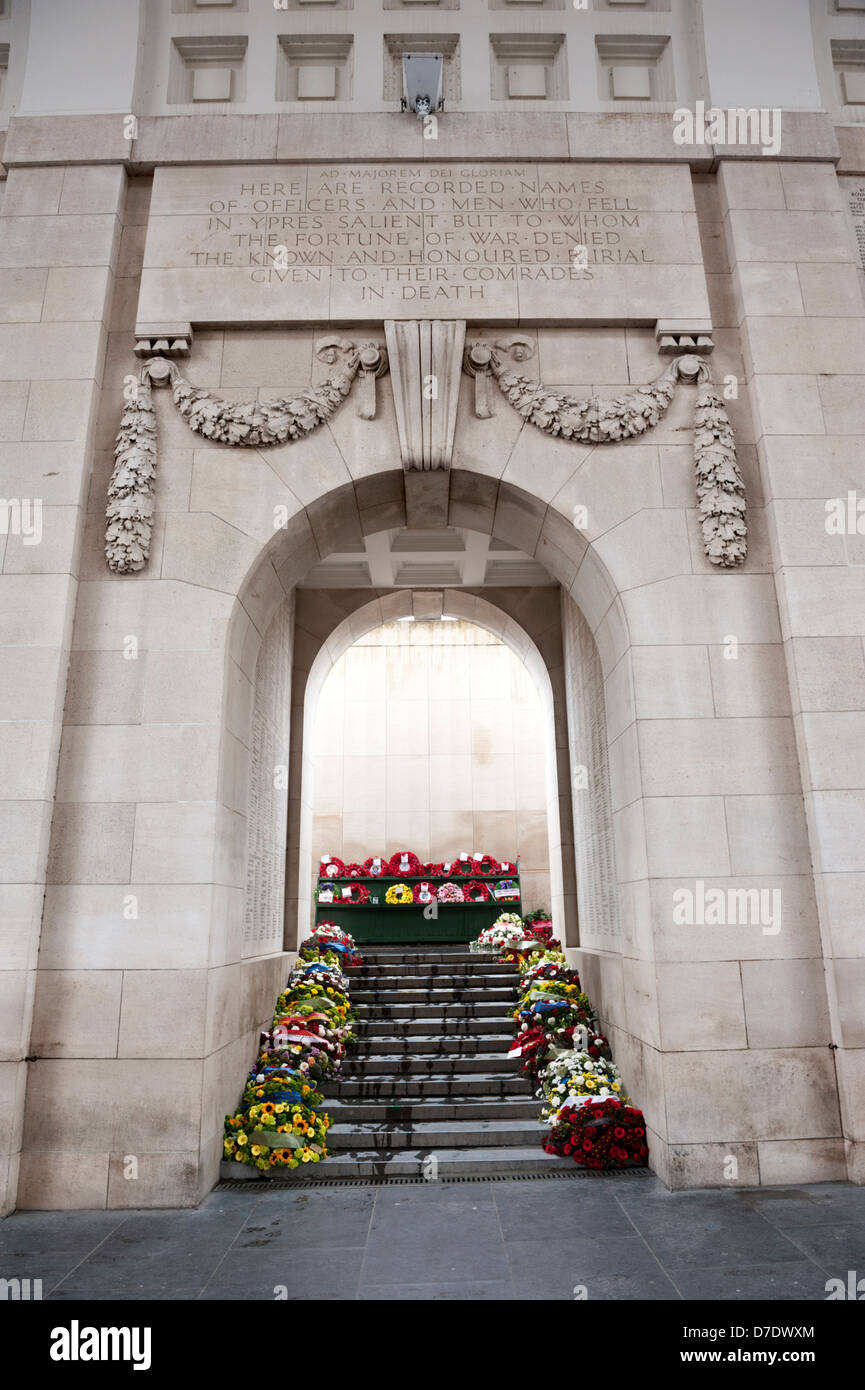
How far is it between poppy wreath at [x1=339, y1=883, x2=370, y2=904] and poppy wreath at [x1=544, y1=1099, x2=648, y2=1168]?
7.17 meters

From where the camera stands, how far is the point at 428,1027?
32.0 feet

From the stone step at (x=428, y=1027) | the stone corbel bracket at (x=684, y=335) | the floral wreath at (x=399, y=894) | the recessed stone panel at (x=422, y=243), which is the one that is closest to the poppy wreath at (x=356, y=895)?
the floral wreath at (x=399, y=894)

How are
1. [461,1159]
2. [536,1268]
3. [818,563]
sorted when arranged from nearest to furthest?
[536,1268]
[461,1159]
[818,563]

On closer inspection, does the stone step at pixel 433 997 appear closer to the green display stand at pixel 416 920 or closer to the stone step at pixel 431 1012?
the stone step at pixel 431 1012

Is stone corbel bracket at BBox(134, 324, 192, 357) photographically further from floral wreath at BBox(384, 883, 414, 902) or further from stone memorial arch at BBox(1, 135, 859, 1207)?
floral wreath at BBox(384, 883, 414, 902)

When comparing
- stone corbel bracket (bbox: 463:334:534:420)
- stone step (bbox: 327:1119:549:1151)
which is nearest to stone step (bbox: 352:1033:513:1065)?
stone step (bbox: 327:1119:549:1151)

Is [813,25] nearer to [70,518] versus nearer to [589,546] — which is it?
[589,546]

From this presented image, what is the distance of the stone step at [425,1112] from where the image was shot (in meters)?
7.75

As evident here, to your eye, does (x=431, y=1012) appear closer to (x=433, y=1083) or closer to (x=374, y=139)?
(x=433, y=1083)

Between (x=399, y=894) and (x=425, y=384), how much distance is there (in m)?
8.82

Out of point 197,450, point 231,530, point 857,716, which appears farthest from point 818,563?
point 197,450

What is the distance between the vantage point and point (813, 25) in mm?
9383

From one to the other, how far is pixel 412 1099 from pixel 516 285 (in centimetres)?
805

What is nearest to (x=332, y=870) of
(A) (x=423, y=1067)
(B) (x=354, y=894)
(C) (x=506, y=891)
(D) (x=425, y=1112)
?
(B) (x=354, y=894)
